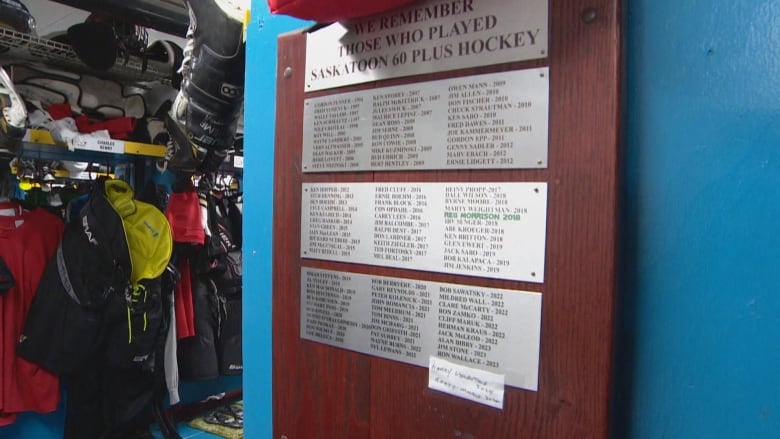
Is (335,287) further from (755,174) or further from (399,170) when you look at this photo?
(755,174)

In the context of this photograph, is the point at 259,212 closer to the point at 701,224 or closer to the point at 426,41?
the point at 426,41

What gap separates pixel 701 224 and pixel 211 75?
3.58 feet

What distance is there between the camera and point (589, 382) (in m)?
0.62

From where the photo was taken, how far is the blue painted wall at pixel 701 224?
56 centimetres

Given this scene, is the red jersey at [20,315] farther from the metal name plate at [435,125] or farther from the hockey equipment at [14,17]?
the metal name plate at [435,125]

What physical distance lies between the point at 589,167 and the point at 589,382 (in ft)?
0.87

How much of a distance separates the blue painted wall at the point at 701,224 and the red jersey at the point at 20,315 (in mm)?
2093

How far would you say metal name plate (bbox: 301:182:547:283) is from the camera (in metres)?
0.67

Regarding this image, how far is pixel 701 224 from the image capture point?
23.6 inches

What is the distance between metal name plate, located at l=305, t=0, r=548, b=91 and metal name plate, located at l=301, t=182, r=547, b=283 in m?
0.18

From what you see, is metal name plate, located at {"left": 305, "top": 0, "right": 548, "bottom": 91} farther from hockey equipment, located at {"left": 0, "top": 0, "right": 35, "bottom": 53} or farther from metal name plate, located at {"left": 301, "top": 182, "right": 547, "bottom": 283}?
hockey equipment, located at {"left": 0, "top": 0, "right": 35, "bottom": 53}

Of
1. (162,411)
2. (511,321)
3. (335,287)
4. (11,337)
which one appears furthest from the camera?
(162,411)

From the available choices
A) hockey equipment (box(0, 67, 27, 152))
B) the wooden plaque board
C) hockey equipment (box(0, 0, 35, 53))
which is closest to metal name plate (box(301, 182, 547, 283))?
the wooden plaque board

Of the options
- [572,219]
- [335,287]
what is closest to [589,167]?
[572,219]
